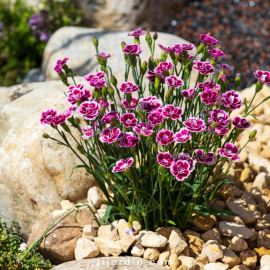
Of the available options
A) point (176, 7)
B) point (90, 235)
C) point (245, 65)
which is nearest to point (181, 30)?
point (176, 7)

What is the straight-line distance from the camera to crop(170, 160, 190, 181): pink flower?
182cm

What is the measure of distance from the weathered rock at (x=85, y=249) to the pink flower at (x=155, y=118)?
954mm

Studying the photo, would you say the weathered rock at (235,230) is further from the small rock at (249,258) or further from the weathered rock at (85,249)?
the weathered rock at (85,249)

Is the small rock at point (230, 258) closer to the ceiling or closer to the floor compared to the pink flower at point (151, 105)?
closer to the floor

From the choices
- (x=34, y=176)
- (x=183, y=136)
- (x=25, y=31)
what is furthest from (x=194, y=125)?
(x=25, y=31)

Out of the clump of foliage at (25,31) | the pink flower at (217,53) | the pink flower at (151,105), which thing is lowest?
the clump of foliage at (25,31)

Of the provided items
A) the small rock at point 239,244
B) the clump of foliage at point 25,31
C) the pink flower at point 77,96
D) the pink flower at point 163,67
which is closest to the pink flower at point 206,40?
the pink flower at point 163,67

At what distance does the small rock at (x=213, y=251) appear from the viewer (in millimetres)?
2305

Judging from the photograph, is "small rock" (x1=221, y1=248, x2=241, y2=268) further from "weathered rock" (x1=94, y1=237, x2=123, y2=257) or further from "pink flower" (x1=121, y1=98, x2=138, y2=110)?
"pink flower" (x1=121, y1=98, x2=138, y2=110)

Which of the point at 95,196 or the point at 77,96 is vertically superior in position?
the point at 77,96

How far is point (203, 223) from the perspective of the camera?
249 cm

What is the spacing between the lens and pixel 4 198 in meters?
2.67

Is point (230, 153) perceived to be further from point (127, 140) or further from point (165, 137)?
point (127, 140)

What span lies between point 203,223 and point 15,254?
1.22 meters
